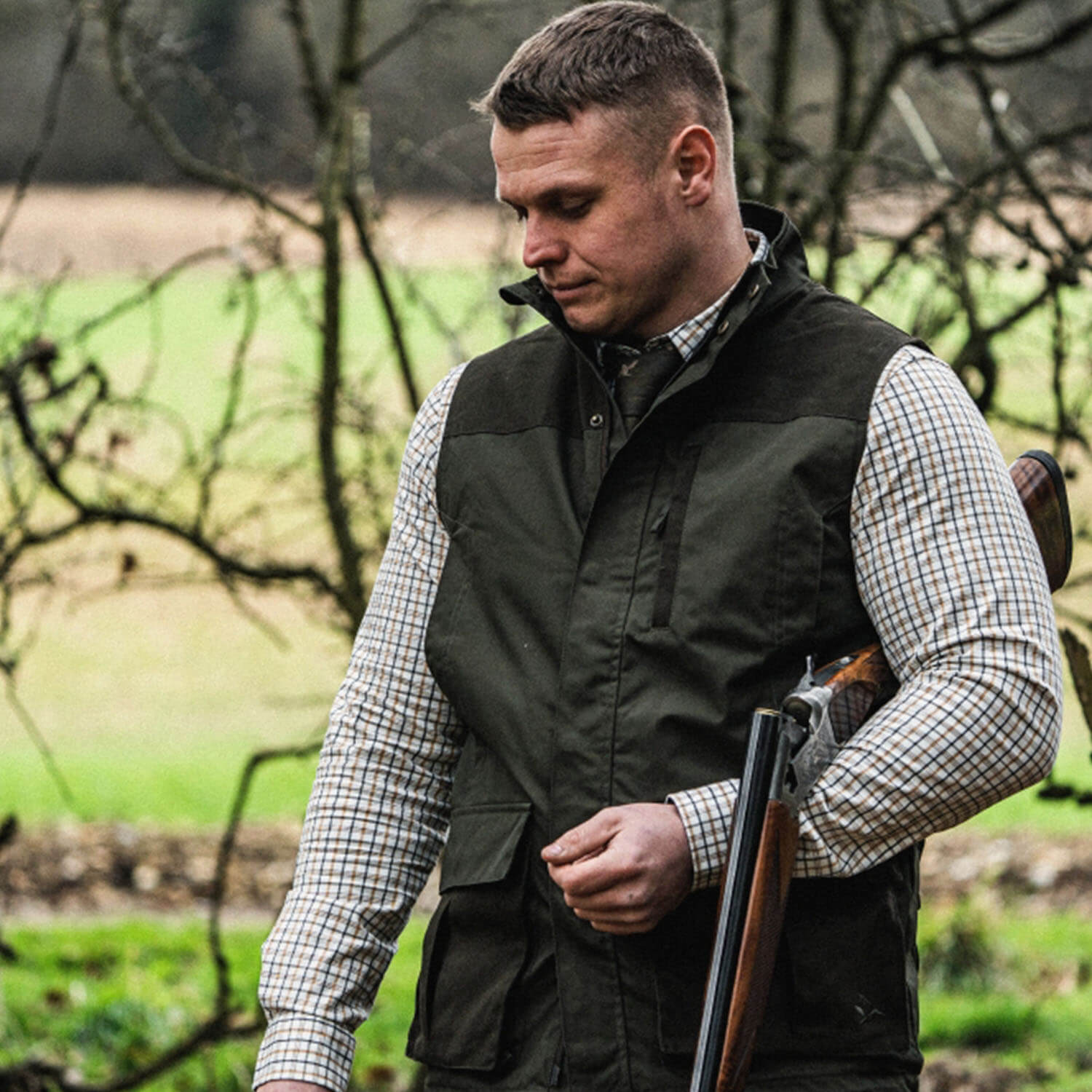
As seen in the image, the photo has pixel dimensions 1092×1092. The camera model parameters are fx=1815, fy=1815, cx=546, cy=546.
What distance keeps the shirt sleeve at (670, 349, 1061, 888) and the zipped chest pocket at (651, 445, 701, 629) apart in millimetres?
207

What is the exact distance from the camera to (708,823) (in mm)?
2092

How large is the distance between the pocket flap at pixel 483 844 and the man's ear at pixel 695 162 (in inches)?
32.2

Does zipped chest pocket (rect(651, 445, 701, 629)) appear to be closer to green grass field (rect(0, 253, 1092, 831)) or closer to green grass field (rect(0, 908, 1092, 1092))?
green grass field (rect(0, 253, 1092, 831))

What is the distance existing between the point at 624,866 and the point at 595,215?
83cm

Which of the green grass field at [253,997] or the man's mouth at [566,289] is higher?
the man's mouth at [566,289]

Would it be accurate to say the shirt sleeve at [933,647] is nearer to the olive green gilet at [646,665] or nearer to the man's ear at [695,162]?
the olive green gilet at [646,665]

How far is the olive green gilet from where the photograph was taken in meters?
2.15

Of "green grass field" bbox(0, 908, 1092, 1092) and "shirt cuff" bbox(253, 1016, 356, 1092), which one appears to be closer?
"shirt cuff" bbox(253, 1016, 356, 1092)

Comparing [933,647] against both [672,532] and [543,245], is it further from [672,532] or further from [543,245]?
[543,245]

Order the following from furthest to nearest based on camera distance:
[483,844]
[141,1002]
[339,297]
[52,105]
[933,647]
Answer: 1. [141,1002]
2. [339,297]
3. [52,105]
4. [483,844]
5. [933,647]

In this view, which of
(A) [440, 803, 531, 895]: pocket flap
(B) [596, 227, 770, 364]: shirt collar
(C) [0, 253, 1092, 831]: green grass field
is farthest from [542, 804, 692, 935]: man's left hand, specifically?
(C) [0, 253, 1092, 831]: green grass field

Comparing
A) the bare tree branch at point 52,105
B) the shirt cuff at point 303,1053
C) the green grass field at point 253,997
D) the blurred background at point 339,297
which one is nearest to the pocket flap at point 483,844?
the shirt cuff at point 303,1053

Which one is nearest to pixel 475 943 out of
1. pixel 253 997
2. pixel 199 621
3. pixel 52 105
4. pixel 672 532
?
pixel 672 532

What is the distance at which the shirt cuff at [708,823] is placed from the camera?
2.09 m
